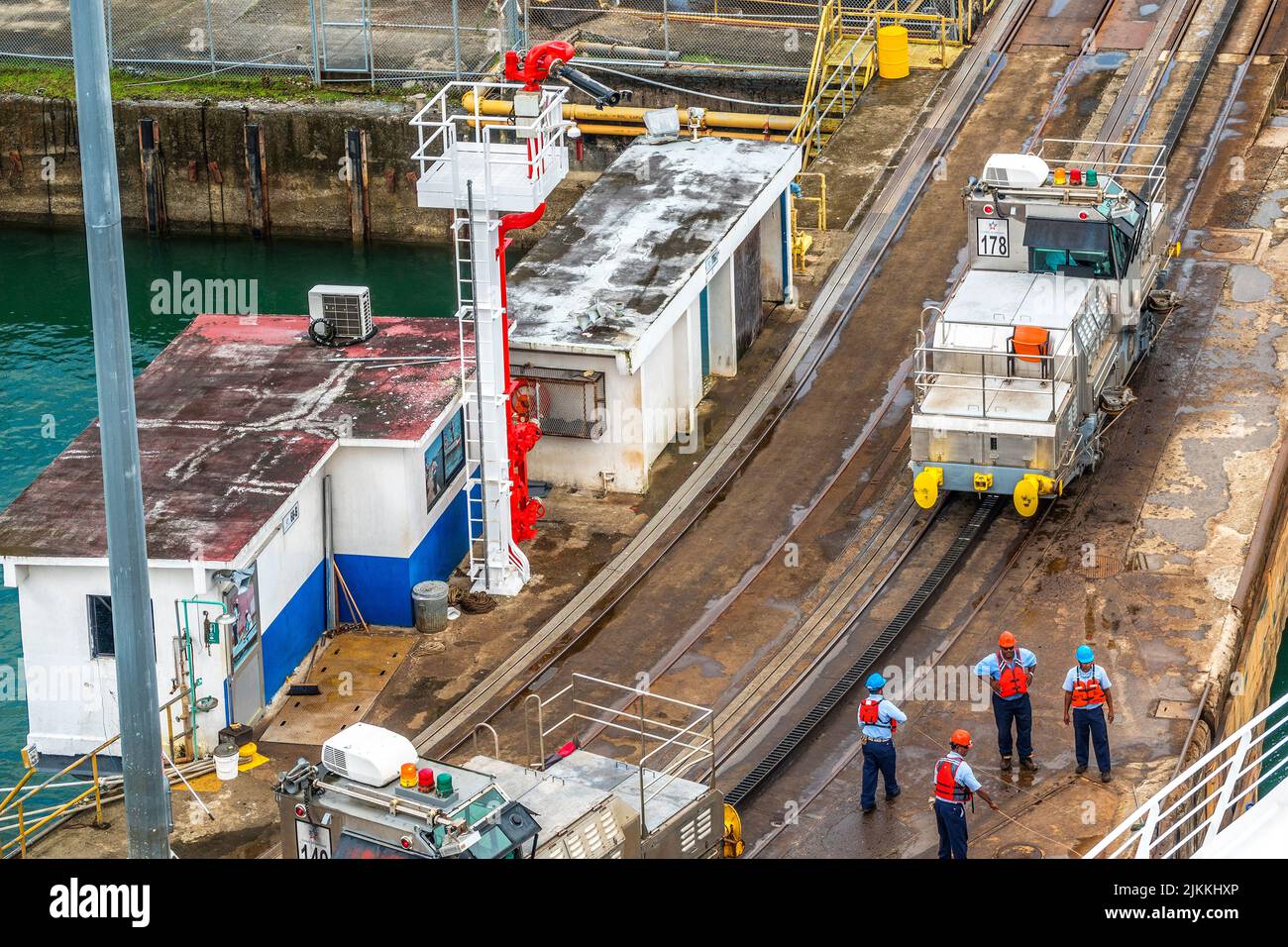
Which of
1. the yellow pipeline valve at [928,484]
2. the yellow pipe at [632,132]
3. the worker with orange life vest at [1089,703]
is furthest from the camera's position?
the yellow pipe at [632,132]

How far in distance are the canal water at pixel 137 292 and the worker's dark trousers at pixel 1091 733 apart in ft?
63.8

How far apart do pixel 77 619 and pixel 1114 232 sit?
14.3m

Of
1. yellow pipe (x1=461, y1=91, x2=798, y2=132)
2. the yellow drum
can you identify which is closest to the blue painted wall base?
yellow pipe (x1=461, y1=91, x2=798, y2=132)

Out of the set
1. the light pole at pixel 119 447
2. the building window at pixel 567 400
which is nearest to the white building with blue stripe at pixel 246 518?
the building window at pixel 567 400

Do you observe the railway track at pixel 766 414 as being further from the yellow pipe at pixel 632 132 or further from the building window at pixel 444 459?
the yellow pipe at pixel 632 132

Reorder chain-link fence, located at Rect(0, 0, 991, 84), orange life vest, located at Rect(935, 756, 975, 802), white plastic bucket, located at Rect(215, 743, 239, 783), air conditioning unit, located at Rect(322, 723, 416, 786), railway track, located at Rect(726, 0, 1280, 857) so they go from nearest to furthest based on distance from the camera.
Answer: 1. air conditioning unit, located at Rect(322, 723, 416, 786)
2. orange life vest, located at Rect(935, 756, 975, 802)
3. railway track, located at Rect(726, 0, 1280, 857)
4. white plastic bucket, located at Rect(215, 743, 239, 783)
5. chain-link fence, located at Rect(0, 0, 991, 84)

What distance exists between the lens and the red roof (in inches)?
970

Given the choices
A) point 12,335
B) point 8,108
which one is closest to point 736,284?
point 12,335

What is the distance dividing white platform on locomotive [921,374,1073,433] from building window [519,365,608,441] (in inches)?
167

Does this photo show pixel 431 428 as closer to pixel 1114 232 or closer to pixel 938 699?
pixel 938 699

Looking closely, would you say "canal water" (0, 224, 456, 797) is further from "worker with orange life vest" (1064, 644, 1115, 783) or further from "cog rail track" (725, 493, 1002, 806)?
"worker with orange life vest" (1064, 644, 1115, 783)

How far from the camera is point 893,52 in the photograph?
4228 centimetres

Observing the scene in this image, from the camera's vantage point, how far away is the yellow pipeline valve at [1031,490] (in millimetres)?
27844

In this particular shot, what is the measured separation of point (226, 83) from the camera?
151 ft
